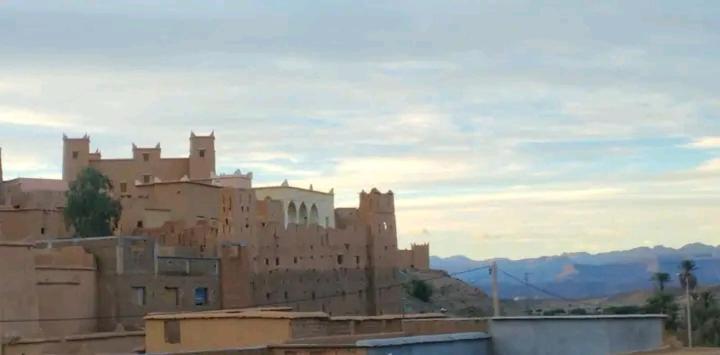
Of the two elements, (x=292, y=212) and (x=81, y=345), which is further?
(x=292, y=212)

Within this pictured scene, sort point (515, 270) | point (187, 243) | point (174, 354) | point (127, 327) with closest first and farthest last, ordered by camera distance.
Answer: point (174, 354), point (127, 327), point (187, 243), point (515, 270)

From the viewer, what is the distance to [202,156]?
58219 mm

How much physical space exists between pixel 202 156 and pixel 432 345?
146 ft

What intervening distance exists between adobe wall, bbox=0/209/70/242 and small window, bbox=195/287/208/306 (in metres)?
7.79

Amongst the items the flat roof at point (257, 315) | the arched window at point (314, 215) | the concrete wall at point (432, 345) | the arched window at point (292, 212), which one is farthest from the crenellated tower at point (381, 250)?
the concrete wall at point (432, 345)

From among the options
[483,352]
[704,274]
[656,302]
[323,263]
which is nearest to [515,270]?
[704,274]

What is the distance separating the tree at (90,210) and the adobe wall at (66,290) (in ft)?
38.1

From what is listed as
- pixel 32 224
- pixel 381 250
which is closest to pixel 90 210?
pixel 32 224

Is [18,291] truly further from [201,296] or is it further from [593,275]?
[593,275]

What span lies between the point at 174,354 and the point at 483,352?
4121mm

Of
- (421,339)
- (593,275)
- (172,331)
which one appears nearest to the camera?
(421,339)

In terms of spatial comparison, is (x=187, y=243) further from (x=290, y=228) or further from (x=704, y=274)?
(x=704, y=274)

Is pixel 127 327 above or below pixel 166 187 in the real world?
below

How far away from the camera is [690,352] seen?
1451cm
